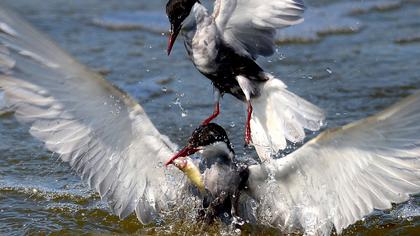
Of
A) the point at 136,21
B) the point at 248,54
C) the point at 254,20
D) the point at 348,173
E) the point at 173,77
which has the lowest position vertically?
the point at 136,21

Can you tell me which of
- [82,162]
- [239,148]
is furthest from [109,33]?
[82,162]

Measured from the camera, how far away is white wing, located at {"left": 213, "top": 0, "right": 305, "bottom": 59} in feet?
15.0

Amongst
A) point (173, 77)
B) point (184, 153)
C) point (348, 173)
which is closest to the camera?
point (348, 173)

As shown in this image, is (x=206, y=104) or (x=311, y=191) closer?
(x=311, y=191)

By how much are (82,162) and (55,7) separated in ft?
18.9

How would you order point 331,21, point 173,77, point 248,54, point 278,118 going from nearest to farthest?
1. point 278,118
2. point 248,54
3. point 173,77
4. point 331,21

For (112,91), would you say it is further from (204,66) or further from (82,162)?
(204,66)

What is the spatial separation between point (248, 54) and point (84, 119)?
1.16 meters

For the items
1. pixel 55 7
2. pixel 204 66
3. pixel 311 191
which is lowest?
pixel 55 7

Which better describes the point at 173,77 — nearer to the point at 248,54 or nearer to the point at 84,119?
the point at 248,54

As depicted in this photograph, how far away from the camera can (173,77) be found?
721cm

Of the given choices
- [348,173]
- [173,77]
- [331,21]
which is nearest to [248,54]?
[348,173]

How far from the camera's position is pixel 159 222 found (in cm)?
444

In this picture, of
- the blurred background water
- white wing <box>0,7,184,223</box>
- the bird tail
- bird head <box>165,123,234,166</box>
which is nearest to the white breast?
the bird tail
